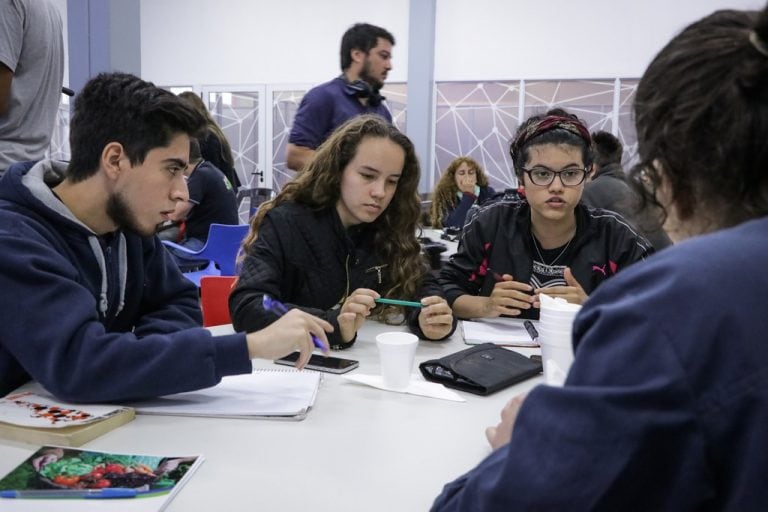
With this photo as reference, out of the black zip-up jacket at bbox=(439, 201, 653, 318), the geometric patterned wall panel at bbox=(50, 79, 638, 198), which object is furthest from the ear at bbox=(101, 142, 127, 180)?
the geometric patterned wall panel at bbox=(50, 79, 638, 198)

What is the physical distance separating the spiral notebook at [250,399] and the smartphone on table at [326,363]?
0.06 metres

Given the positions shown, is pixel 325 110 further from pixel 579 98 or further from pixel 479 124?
pixel 579 98

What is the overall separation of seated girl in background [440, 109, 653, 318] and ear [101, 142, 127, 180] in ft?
3.46

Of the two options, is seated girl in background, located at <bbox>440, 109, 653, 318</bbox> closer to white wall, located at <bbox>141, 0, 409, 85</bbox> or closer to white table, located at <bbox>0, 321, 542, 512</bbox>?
white table, located at <bbox>0, 321, 542, 512</bbox>

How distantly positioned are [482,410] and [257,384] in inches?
17.4

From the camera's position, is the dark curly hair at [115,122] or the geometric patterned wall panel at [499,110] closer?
the dark curly hair at [115,122]

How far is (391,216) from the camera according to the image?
84.1 inches

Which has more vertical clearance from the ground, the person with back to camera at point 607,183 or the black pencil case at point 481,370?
the person with back to camera at point 607,183

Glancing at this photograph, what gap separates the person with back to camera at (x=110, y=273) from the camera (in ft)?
3.72

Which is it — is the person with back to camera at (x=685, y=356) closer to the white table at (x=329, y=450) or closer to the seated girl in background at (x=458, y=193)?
the white table at (x=329, y=450)

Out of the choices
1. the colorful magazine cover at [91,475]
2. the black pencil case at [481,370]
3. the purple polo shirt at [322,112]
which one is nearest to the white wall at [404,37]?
the purple polo shirt at [322,112]

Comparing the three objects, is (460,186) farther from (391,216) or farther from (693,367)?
(693,367)

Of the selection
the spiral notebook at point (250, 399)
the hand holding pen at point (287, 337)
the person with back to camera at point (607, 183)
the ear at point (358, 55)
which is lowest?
the spiral notebook at point (250, 399)

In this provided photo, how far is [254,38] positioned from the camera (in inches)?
314
